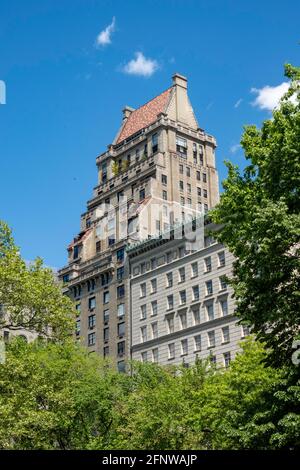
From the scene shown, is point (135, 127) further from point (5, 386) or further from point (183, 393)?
point (5, 386)

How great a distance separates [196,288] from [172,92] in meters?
42.0

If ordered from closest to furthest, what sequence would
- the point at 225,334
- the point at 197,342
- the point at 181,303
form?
the point at 225,334
the point at 197,342
the point at 181,303

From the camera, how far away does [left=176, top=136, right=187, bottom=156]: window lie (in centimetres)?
10998

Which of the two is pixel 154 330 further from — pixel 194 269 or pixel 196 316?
pixel 194 269

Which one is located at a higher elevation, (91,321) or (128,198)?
(128,198)

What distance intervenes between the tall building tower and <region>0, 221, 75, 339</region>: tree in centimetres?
5212

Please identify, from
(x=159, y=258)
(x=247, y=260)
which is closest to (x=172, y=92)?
(x=159, y=258)

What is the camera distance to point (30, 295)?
1565 inches

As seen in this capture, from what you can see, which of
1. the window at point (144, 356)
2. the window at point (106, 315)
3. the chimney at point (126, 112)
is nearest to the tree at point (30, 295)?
the window at point (144, 356)

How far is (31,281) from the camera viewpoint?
4022 cm

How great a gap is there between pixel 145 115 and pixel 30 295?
81.0m

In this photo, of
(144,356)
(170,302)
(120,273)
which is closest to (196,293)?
(170,302)

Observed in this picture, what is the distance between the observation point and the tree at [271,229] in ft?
99.3

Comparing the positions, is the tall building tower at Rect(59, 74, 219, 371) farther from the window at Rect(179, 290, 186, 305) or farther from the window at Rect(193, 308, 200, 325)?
the window at Rect(193, 308, 200, 325)
